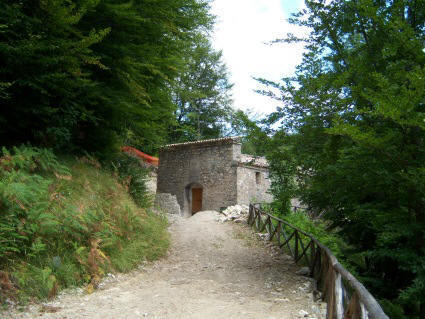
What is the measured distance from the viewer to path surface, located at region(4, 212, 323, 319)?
4434mm

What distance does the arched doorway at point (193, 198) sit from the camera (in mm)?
19766

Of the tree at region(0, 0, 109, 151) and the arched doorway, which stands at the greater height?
the tree at region(0, 0, 109, 151)

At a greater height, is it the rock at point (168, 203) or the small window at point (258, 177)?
the small window at point (258, 177)

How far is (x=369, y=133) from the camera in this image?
4.64m

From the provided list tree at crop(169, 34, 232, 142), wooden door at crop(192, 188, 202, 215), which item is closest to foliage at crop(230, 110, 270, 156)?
wooden door at crop(192, 188, 202, 215)

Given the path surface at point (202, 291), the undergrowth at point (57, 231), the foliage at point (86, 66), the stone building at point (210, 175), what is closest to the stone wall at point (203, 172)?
the stone building at point (210, 175)

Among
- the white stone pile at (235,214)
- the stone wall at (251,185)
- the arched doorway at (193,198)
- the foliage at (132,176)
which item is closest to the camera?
A: the foliage at (132,176)

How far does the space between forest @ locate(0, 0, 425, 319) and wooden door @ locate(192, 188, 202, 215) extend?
10775 millimetres

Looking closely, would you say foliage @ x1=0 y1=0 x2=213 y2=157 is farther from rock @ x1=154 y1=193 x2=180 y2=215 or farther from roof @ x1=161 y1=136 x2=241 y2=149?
roof @ x1=161 y1=136 x2=241 y2=149

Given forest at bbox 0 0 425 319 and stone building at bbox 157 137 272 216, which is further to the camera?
stone building at bbox 157 137 272 216

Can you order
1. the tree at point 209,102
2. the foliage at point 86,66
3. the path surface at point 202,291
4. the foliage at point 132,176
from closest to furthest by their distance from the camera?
the path surface at point 202,291 → the foliage at point 86,66 → the foliage at point 132,176 → the tree at point 209,102

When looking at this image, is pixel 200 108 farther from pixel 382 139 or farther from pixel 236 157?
pixel 382 139

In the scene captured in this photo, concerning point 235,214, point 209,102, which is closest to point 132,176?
point 235,214

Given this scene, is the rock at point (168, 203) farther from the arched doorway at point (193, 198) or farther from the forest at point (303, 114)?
the forest at point (303, 114)
